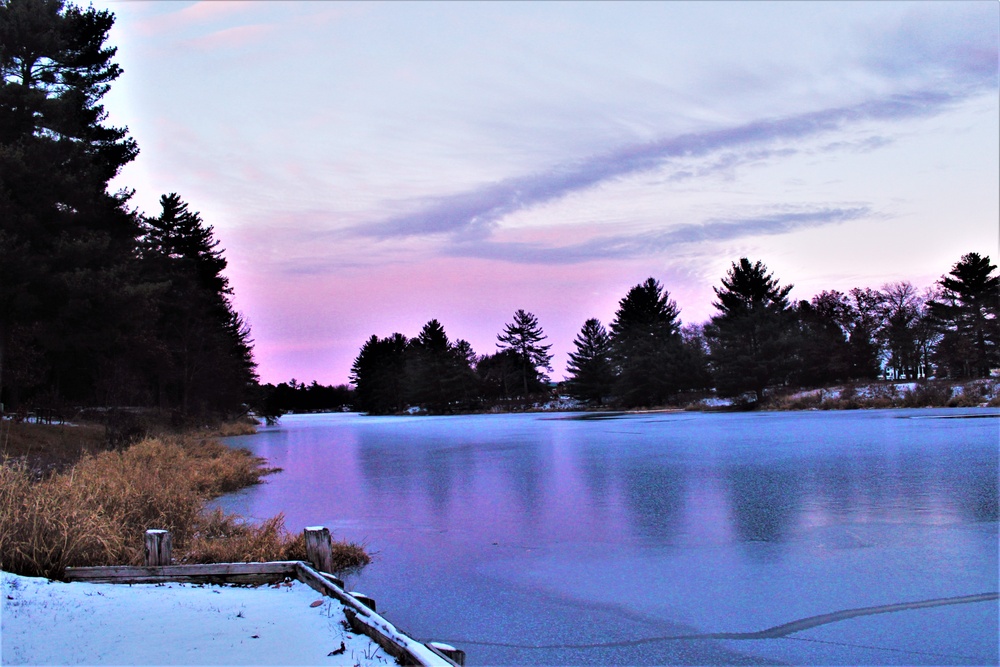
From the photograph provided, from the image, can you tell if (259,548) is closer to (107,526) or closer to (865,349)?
(107,526)

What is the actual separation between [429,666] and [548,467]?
10859mm

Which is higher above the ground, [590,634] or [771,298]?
[771,298]

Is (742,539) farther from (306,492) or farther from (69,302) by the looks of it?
(69,302)

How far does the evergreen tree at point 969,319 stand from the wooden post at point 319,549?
47.7m

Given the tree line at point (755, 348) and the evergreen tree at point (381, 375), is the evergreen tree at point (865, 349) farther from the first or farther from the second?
the evergreen tree at point (381, 375)

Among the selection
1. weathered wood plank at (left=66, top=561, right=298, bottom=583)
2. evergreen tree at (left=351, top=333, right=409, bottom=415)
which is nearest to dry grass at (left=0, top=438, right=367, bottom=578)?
weathered wood plank at (left=66, top=561, right=298, bottom=583)

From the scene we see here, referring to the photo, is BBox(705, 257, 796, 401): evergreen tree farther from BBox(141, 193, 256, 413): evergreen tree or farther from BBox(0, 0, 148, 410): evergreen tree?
BBox(0, 0, 148, 410): evergreen tree

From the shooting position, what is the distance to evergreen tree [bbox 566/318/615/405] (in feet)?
226

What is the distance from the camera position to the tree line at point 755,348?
45.9m

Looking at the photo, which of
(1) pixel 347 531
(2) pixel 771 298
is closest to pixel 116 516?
(1) pixel 347 531

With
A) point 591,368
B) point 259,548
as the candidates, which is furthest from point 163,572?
point 591,368

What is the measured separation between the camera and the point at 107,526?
18.5ft

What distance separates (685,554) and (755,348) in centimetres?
4354

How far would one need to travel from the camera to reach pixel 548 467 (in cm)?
1384
